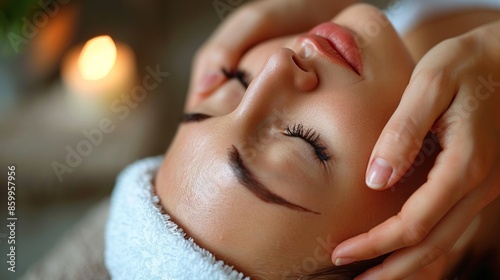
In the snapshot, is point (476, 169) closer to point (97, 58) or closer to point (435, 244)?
point (435, 244)

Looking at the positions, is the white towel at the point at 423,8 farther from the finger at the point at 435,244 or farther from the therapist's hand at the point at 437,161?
the finger at the point at 435,244

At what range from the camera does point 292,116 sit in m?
0.74

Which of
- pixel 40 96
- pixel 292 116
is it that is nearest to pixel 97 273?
pixel 292 116

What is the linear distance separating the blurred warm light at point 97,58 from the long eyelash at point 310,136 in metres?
0.79

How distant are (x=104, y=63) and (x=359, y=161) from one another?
0.91 m

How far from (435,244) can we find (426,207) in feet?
0.22

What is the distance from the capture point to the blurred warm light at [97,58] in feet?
4.53

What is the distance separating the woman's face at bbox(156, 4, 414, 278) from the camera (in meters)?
0.70

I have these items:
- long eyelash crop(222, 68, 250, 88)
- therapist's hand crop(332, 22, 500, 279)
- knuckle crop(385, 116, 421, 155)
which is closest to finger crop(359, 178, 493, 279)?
therapist's hand crop(332, 22, 500, 279)

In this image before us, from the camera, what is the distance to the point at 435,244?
2.21 feet

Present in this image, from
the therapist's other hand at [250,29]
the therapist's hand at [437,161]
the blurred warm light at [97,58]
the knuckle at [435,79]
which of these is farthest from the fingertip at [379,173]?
the blurred warm light at [97,58]

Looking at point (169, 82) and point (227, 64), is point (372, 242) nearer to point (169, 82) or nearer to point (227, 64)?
point (227, 64)

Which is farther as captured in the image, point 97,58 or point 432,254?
point 97,58

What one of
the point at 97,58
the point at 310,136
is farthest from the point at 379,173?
the point at 97,58
